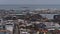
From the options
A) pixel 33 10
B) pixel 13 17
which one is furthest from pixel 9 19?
pixel 33 10

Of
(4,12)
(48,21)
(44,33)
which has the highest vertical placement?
(4,12)

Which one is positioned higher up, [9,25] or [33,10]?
[33,10]

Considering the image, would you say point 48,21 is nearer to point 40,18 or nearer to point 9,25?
point 40,18

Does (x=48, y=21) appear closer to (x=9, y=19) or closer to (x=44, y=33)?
(x=44, y=33)

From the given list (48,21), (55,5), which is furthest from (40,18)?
(55,5)

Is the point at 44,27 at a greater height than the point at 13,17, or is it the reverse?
the point at 13,17

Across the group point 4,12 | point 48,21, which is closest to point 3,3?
point 4,12

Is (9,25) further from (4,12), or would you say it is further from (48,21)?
(48,21)
